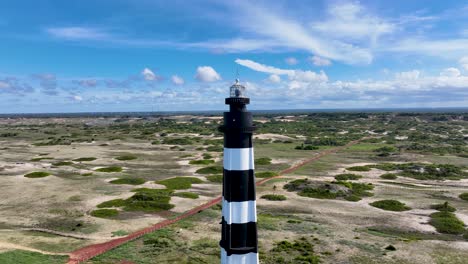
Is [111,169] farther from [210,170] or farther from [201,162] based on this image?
[210,170]

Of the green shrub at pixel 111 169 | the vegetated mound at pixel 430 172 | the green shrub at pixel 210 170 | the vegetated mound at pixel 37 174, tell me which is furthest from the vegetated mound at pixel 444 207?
the vegetated mound at pixel 37 174

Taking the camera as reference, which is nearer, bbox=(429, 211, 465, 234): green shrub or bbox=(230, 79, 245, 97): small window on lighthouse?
bbox=(230, 79, 245, 97): small window on lighthouse

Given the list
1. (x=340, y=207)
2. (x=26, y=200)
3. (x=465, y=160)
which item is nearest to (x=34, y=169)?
(x=26, y=200)

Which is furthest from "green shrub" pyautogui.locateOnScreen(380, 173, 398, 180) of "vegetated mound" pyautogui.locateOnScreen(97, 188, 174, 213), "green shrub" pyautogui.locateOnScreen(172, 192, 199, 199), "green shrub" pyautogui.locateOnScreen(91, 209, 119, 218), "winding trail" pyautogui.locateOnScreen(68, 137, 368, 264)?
"green shrub" pyautogui.locateOnScreen(91, 209, 119, 218)

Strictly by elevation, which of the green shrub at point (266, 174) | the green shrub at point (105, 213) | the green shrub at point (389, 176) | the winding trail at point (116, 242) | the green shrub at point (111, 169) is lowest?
the winding trail at point (116, 242)

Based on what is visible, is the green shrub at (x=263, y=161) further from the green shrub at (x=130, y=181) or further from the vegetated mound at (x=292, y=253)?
the vegetated mound at (x=292, y=253)

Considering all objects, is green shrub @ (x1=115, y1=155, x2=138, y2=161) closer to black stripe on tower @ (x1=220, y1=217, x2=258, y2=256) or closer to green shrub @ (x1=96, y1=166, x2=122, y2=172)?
green shrub @ (x1=96, y1=166, x2=122, y2=172)
